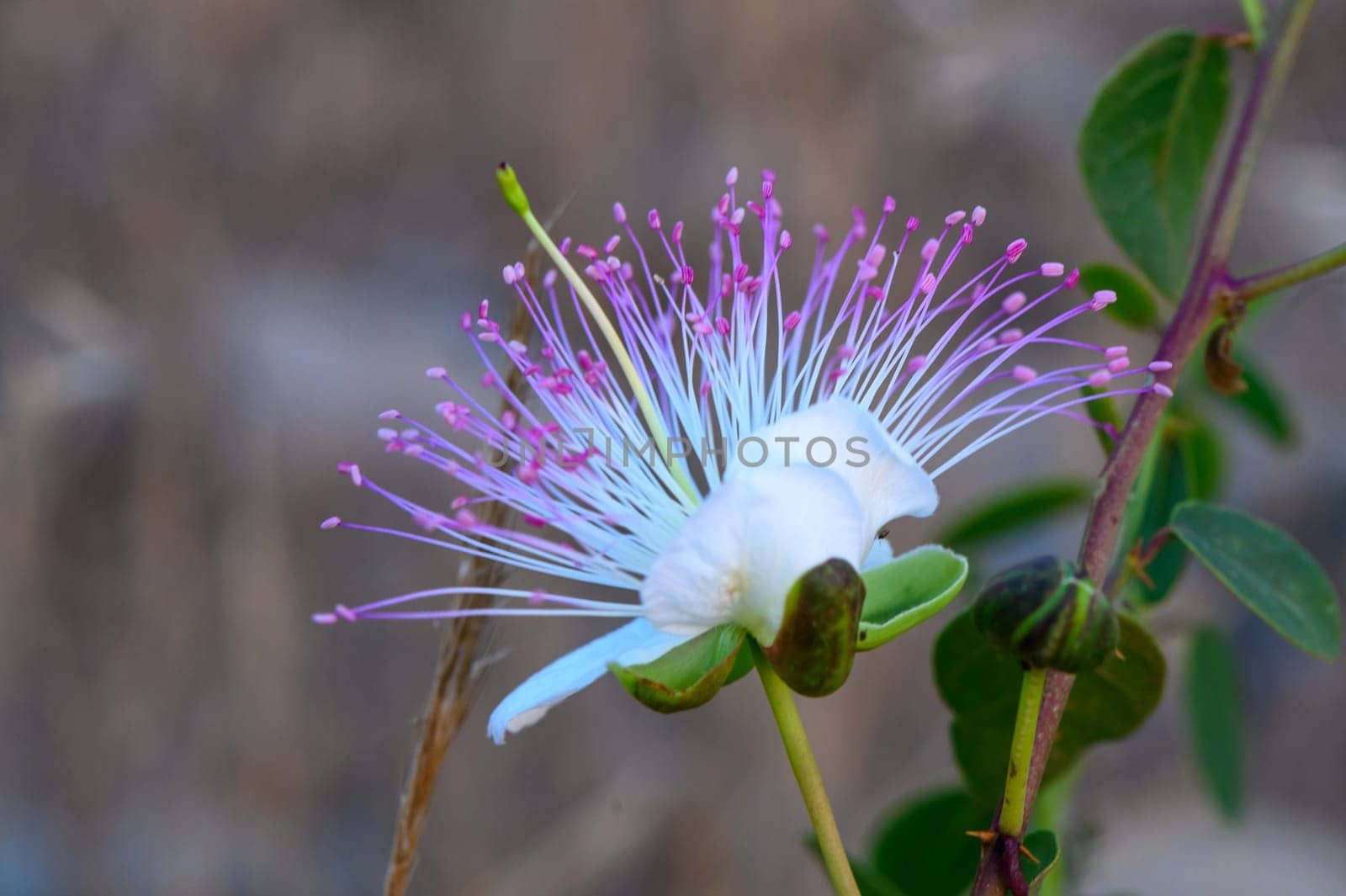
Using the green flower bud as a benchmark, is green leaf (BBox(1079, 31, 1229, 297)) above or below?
above

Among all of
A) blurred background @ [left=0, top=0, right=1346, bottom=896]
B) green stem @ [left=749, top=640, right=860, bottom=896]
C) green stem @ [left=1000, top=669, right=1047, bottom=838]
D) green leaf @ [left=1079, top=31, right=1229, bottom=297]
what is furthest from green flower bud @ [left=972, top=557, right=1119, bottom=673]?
blurred background @ [left=0, top=0, right=1346, bottom=896]

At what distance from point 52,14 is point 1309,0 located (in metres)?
1.98

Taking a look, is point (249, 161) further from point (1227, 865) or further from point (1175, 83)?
point (1227, 865)

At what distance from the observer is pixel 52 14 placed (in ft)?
6.68

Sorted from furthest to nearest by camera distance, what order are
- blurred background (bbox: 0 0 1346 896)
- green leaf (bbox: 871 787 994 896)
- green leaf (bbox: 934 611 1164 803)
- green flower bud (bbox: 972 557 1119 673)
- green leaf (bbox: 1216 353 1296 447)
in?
blurred background (bbox: 0 0 1346 896)
green leaf (bbox: 1216 353 1296 447)
green leaf (bbox: 871 787 994 896)
green leaf (bbox: 934 611 1164 803)
green flower bud (bbox: 972 557 1119 673)

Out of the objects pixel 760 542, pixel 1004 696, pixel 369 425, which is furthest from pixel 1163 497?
pixel 369 425

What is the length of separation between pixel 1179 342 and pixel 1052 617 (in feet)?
1.07

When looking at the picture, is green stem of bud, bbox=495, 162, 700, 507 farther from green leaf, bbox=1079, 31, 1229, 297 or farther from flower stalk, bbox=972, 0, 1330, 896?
green leaf, bbox=1079, 31, 1229, 297

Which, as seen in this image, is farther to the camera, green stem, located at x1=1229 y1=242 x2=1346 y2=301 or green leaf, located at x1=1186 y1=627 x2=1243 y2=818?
green leaf, located at x1=1186 y1=627 x2=1243 y2=818

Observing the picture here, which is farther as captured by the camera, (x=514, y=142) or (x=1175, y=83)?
(x=514, y=142)

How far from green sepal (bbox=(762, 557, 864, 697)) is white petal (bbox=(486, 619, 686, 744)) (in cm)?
9

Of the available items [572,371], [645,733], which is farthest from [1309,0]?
[645,733]

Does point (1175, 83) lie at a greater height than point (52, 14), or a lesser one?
lesser

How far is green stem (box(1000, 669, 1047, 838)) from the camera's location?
61 cm
